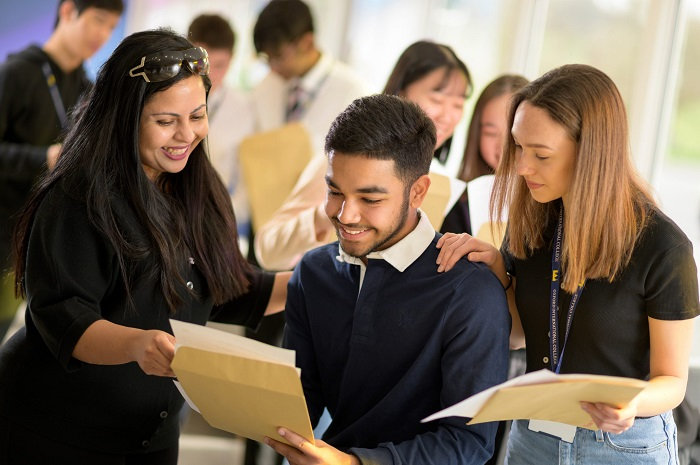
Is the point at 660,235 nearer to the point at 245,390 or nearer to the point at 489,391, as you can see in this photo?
the point at 489,391

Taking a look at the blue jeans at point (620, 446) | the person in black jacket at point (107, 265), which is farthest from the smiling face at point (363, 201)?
the blue jeans at point (620, 446)

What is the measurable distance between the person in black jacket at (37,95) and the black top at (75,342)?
1.67 m

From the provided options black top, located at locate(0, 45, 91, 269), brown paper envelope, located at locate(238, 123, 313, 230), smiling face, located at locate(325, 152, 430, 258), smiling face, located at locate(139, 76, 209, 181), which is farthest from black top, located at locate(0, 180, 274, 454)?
black top, located at locate(0, 45, 91, 269)

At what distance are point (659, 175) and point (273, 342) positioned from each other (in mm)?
1583

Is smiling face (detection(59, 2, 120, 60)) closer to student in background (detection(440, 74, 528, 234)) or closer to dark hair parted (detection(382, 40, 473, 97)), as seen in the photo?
dark hair parted (detection(382, 40, 473, 97))

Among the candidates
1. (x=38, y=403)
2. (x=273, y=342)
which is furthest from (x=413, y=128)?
(x=273, y=342)

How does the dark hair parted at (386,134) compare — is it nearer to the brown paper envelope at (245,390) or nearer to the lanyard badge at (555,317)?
the lanyard badge at (555,317)

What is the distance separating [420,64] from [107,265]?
1333mm

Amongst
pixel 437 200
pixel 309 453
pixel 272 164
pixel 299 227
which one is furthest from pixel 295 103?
pixel 309 453

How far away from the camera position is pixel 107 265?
1.89 meters

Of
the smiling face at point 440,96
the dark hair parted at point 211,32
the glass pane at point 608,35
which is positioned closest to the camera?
the smiling face at point 440,96

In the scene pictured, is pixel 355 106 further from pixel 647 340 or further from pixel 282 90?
pixel 282 90

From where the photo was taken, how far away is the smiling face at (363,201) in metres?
1.80

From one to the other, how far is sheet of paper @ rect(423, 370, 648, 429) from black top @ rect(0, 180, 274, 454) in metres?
0.73
